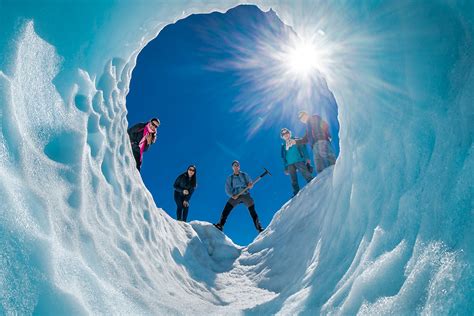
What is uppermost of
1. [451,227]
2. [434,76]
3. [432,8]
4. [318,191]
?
[318,191]

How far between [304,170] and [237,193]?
143 centimetres

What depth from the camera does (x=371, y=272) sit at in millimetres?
1799

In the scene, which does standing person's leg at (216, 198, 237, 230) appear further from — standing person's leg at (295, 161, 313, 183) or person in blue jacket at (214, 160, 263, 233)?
standing person's leg at (295, 161, 313, 183)

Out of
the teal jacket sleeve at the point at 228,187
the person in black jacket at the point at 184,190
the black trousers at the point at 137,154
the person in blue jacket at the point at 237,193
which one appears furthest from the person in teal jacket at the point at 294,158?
the black trousers at the point at 137,154

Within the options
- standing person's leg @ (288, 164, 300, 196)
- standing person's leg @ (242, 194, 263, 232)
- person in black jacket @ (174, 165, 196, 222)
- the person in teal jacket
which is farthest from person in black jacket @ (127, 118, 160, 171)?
standing person's leg @ (288, 164, 300, 196)

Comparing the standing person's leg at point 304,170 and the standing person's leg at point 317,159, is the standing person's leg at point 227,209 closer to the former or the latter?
the standing person's leg at point 304,170

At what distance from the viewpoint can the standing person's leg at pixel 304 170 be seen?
22.7ft

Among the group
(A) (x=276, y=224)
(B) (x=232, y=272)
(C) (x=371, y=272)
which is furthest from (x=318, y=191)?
(C) (x=371, y=272)

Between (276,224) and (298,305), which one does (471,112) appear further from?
(276,224)

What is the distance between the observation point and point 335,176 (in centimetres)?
385

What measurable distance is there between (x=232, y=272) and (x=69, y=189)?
10.5ft

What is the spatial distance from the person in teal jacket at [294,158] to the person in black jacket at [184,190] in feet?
6.49

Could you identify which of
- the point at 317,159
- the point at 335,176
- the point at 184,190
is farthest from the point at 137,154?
the point at 335,176

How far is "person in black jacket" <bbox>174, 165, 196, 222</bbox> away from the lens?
733 centimetres
